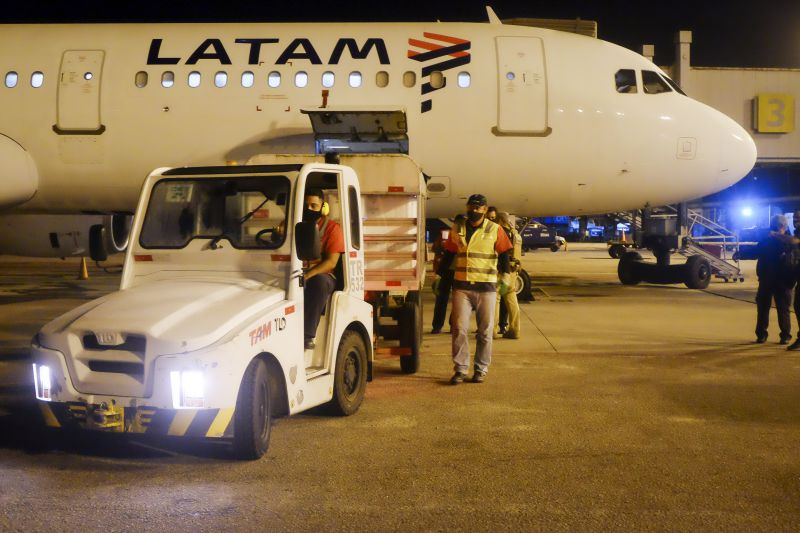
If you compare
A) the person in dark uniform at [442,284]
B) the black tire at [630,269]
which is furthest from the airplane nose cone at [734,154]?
the person in dark uniform at [442,284]

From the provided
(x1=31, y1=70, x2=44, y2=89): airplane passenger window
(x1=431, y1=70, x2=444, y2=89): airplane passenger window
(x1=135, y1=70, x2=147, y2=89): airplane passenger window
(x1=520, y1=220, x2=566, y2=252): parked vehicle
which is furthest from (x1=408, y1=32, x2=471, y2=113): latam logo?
(x1=520, y1=220, x2=566, y2=252): parked vehicle

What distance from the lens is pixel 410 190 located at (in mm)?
7977

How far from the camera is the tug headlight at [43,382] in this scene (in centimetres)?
475

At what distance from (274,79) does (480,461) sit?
32.0 feet

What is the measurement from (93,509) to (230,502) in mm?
739

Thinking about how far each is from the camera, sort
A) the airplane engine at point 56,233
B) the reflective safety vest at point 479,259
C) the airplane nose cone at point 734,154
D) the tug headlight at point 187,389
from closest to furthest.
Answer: the tug headlight at point 187,389, the reflective safety vest at point 479,259, the airplane nose cone at point 734,154, the airplane engine at point 56,233

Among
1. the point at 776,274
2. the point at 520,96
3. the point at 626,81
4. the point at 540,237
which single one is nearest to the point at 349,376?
the point at 776,274

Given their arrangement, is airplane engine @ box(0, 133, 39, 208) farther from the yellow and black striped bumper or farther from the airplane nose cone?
the airplane nose cone

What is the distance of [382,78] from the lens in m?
13.3

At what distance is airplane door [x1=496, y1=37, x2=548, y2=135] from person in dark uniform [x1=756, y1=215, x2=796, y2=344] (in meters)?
4.66

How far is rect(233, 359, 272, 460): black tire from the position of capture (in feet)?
15.7

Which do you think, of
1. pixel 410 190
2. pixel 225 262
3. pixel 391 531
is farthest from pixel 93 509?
pixel 410 190

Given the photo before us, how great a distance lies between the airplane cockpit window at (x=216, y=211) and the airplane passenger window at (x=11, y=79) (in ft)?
31.4

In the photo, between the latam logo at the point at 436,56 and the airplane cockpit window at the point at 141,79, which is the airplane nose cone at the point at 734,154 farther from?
the airplane cockpit window at the point at 141,79
